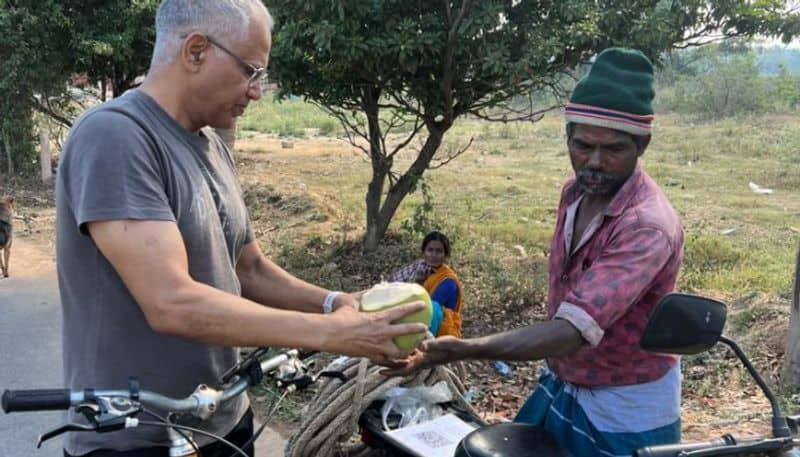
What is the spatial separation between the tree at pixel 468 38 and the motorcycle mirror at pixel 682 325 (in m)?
4.83

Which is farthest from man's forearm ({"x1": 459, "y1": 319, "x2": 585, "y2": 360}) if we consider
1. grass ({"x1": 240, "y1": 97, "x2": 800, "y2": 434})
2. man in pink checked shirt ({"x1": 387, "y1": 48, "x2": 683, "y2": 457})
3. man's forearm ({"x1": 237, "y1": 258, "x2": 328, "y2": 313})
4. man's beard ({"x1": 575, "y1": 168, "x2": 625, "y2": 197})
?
grass ({"x1": 240, "y1": 97, "x2": 800, "y2": 434})

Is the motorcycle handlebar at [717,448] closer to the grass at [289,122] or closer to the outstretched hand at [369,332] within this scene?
the outstretched hand at [369,332]

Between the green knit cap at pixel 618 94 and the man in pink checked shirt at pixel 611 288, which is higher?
the green knit cap at pixel 618 94

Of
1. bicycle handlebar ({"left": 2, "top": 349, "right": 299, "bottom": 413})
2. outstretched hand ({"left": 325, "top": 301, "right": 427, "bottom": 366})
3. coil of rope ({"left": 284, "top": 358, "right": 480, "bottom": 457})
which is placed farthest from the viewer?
coil of rope ({"left": 284, "top": 358, "right": 480, "bottom": 457})

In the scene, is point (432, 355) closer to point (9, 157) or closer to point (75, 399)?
point (75, 399)

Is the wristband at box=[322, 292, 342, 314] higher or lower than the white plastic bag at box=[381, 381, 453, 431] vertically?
higher

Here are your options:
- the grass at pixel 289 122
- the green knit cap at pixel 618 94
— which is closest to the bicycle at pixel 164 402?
the green knit cap at pixel 618 94

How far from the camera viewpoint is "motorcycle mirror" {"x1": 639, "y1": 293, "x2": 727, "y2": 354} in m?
1.73

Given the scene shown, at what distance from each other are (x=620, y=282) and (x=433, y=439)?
3.35 feet

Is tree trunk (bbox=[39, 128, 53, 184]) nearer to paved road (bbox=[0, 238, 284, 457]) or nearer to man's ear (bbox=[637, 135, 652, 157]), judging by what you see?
paved road (bbox=[0, 238, 284, 457])

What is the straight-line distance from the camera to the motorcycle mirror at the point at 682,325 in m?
1.73

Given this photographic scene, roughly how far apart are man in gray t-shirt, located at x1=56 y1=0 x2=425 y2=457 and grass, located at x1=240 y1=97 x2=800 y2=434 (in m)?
3.89

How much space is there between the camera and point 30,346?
6.16 metres

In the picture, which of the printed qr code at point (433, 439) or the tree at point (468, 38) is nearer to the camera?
the printed qr code at point (433, 439)
